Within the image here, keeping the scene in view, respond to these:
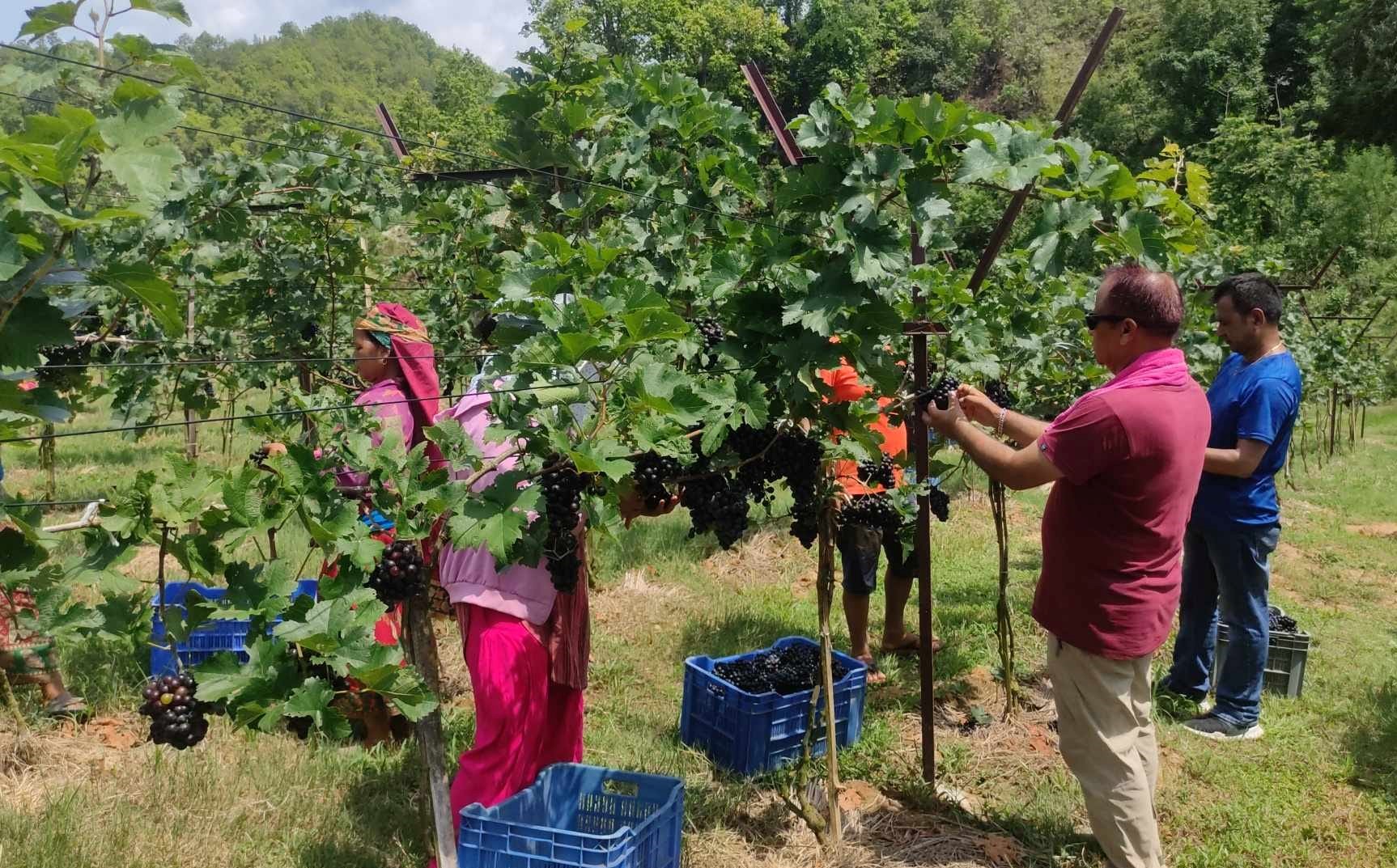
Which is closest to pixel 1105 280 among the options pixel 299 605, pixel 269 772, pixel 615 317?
pixel 615 317

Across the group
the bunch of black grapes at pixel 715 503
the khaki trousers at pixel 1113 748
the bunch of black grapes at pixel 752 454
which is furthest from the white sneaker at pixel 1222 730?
the bunch of black grapes at pixel 715 503

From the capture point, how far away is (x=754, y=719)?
12.5ft

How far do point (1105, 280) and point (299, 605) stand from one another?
2475 millimetres

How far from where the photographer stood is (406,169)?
5293mm

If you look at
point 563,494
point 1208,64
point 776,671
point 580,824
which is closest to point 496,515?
point 563,494

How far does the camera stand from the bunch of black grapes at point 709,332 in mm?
3045

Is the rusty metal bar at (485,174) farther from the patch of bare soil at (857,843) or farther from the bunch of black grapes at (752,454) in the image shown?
the patch of bare soil at (857,843)

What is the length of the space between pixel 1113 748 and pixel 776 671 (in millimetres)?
1551

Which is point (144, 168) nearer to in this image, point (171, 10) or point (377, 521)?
point (171, 10)

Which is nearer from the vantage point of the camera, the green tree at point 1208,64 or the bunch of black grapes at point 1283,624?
the bunch of black grapes at point 1283,624

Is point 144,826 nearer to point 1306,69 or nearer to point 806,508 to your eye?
point 806,508

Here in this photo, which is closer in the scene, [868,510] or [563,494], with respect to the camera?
[563,494]

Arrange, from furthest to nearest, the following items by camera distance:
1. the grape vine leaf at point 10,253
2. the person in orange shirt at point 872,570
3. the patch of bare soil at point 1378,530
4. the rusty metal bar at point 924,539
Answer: the patch of bare soil at point 1378,530
the person in orange shirt at point 872,570
the rusty metal bar at point 924,539
the grape vine leaf at point 10,253

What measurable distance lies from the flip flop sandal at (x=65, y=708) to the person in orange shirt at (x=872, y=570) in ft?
11.3
